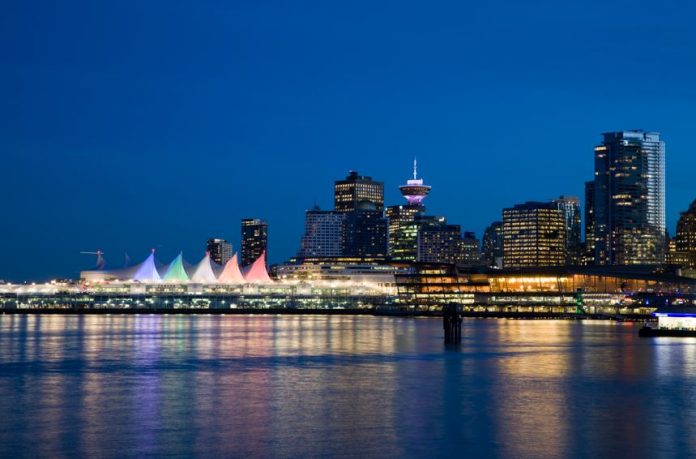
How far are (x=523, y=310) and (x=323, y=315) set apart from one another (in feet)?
106

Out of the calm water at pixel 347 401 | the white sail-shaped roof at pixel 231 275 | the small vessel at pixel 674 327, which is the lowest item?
the calm water at pixel 347 401

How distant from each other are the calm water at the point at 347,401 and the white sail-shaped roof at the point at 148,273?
346 feet

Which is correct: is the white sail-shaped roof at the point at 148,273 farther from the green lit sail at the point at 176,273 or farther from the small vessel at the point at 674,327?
the small vessel at the point at 674,327

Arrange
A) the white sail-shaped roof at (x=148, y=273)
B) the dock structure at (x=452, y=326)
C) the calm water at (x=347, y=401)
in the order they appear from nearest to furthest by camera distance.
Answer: the calm water at (x=347, y=401) < the dock structure at (x=452, y=326) < the white sail-shaped roof at (x=148, y=273)

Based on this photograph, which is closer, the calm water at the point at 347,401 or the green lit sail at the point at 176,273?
the calm water at the point at 347,401

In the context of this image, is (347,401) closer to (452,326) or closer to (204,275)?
(452,326)

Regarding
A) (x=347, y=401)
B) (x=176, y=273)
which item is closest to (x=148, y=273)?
(x=176, y=273)

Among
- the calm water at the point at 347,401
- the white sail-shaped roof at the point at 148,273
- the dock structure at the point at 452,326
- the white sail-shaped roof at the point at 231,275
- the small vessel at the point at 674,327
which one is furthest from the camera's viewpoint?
the white sail-shaped roof at the point at 148,273

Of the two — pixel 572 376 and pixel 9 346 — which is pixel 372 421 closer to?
pixel 572 376

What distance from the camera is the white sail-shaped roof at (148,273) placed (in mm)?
176575

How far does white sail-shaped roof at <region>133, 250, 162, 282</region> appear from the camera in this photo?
579 feet

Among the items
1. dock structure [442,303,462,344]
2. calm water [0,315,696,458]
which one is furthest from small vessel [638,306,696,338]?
dock structure [442,303,462,344]

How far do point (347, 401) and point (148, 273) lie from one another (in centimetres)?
14186

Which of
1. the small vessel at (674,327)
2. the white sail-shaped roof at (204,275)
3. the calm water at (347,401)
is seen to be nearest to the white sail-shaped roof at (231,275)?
the white sail-shaped roof at (204,275)
